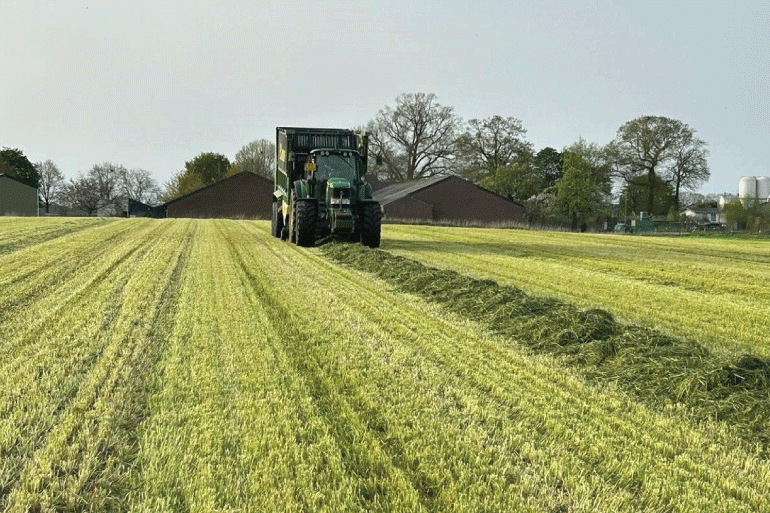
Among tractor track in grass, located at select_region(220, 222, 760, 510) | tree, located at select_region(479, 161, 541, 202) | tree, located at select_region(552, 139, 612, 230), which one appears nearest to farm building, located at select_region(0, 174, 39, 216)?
tree, located at select_region(479, 161, 541, 202)

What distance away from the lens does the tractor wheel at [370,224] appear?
15.3 m

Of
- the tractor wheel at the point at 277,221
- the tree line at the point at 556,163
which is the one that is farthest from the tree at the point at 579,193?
the tractor wheel at the point at 277,221

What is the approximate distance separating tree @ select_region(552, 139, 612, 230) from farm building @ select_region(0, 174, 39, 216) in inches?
1711

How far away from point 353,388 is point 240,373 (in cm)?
89

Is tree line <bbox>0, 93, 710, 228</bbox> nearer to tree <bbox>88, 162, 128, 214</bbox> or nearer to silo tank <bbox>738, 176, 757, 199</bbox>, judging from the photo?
tree <bbox>88, 162, 128, 214</bbox>

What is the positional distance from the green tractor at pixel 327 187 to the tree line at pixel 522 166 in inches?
1490

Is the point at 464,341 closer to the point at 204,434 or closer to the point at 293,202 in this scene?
the point at 204,434

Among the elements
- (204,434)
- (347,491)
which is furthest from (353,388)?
(347,491)

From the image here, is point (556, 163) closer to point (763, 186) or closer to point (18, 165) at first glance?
point (763, 186)

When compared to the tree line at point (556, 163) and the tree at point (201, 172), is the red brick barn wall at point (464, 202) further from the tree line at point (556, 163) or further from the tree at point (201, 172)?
the tree at point (201, 172)

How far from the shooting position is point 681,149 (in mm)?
55188

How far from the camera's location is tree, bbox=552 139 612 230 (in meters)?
50.1

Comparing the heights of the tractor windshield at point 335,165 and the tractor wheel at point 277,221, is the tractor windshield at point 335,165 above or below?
above

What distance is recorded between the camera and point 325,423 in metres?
3.60
